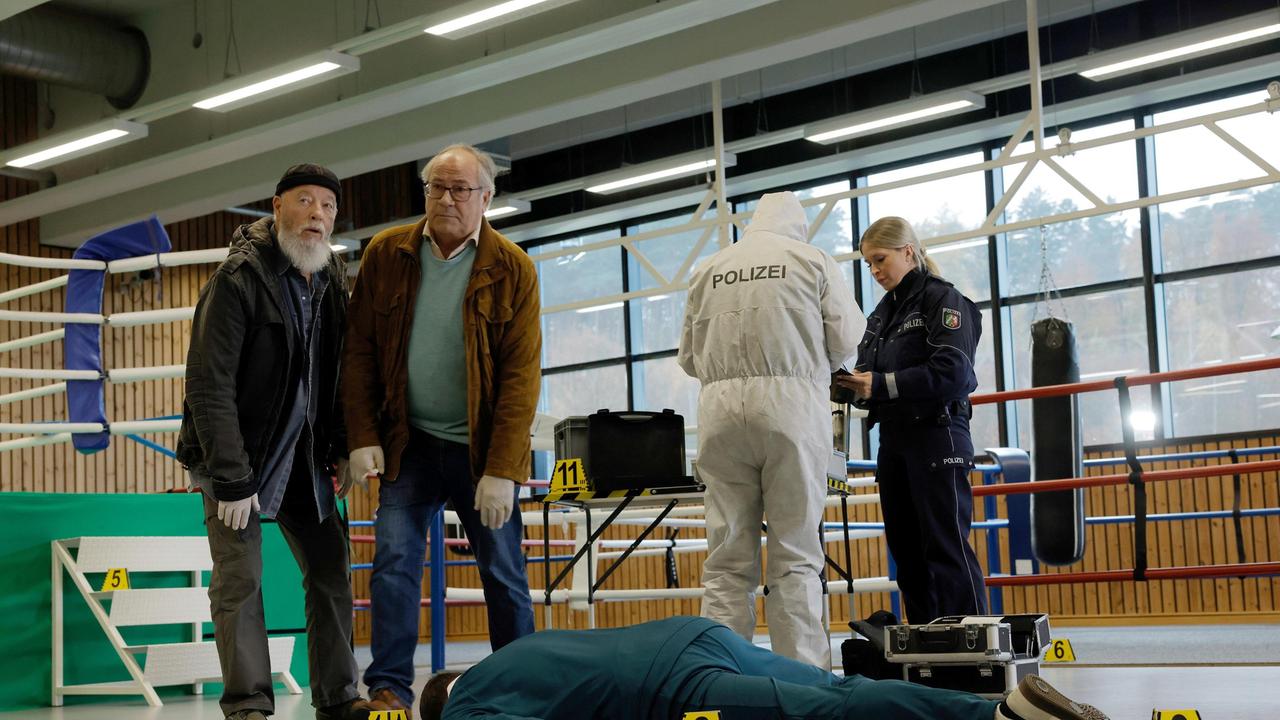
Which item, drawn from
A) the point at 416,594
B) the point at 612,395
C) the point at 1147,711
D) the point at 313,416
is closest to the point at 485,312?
the point at 313,416

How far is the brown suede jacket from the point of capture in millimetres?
3305

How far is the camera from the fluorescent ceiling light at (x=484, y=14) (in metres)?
8.20

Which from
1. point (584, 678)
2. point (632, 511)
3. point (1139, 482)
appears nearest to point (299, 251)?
point (584, 678)

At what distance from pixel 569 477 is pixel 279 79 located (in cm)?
598

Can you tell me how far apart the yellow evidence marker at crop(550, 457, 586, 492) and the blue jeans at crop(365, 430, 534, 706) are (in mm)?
1144

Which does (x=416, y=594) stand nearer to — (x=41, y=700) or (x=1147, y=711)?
(x=1147, y=711)

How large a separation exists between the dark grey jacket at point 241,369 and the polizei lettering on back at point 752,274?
1284 mm

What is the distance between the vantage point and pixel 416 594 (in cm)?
333

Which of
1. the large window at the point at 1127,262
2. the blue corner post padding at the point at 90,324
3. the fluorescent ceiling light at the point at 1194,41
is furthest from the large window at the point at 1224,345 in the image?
the blue corner post padding at the point at 90,324

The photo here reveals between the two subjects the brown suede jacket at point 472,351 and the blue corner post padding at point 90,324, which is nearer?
the brown suede jacket at point 472,351

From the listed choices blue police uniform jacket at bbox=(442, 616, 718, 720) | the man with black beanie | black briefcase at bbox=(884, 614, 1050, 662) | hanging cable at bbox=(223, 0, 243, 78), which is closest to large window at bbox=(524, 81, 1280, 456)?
hanging cable at bbox=(223, 0, 243, 78)

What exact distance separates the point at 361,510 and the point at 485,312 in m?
12.9

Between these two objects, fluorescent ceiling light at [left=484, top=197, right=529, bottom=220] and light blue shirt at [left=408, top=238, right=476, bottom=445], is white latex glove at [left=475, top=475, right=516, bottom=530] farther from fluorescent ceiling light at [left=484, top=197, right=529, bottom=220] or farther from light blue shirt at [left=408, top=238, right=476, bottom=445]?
fluorescent ceiling light at [left=484, top=197, right=529, bottom=220]

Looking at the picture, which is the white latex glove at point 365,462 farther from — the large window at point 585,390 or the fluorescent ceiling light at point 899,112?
the large window at point 585,390
